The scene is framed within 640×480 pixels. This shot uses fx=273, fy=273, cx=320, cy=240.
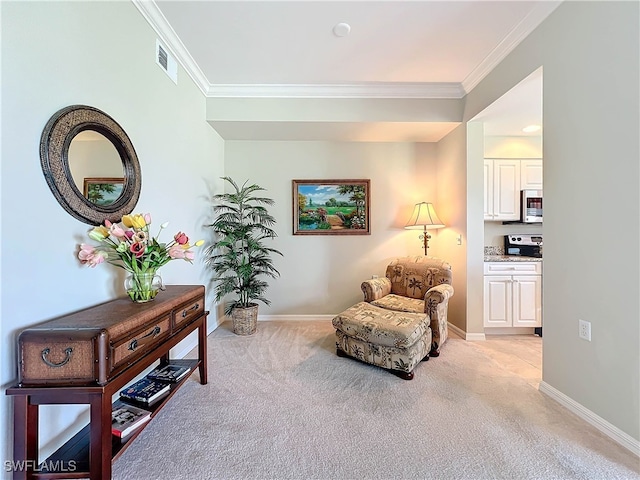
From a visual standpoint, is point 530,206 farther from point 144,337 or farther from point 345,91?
point 144,337

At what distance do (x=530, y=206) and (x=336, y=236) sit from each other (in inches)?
97.2

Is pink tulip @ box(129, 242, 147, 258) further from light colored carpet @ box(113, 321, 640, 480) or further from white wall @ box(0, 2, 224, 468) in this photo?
light colored carpet @ box(113, 321, 640, 480)

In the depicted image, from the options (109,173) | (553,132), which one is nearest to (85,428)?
(109,173)

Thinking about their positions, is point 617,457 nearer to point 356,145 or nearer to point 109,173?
point 109,173

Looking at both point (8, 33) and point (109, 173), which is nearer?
point (8, 33)

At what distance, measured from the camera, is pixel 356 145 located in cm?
377

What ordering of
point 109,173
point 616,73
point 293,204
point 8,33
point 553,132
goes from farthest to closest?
point 293,204 < point 553,132 < point 109,173 < point 616,73 < point 8,33

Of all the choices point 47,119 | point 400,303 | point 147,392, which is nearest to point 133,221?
point 47,119

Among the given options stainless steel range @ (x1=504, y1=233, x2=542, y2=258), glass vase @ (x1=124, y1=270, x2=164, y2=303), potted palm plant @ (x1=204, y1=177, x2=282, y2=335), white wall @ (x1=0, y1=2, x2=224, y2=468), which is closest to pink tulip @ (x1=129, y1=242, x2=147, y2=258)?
glass vase @ (x1=124, y1=270, x2=164, y2=303)

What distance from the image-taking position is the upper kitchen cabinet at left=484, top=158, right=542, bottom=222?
3441mm

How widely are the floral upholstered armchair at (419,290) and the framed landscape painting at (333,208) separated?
0.82 meters

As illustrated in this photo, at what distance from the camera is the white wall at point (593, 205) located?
4.70ft

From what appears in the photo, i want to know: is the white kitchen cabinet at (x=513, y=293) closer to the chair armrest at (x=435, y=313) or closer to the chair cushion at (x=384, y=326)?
the chair armrest at (x=435, y=313)

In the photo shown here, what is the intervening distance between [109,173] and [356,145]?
9.50ft
